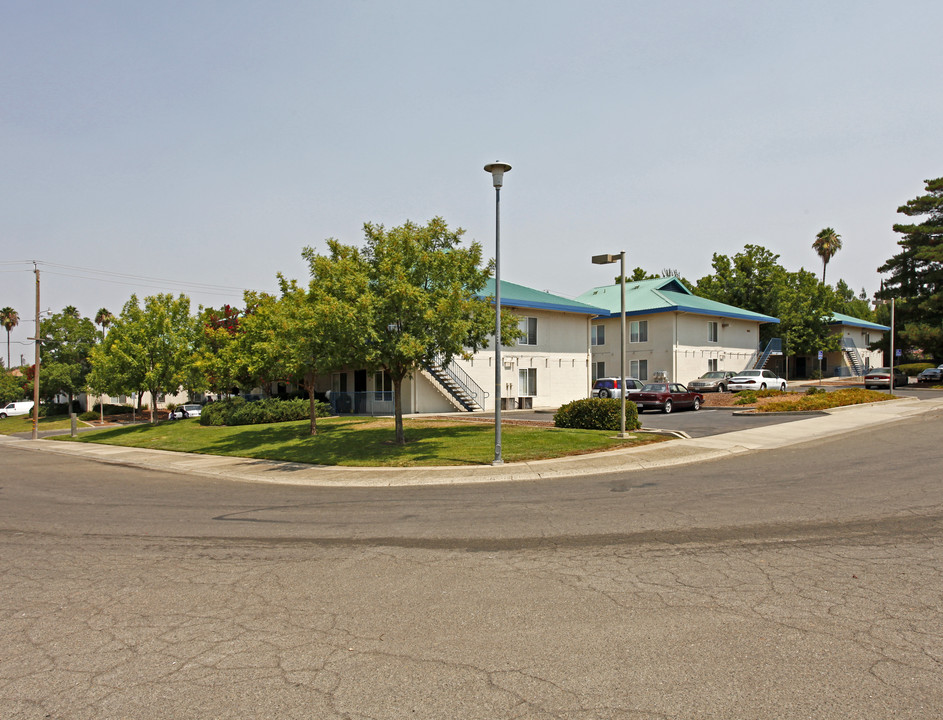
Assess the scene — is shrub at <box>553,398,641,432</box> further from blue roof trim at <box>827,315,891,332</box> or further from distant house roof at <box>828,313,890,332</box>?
blue roof trim at <box>827,315,891,332</box>

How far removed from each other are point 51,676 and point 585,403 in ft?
61.4

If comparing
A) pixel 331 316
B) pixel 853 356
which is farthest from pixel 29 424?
pixel 853 356

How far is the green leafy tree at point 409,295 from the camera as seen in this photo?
675 inches

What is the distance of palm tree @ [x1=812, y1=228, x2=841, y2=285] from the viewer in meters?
88.0

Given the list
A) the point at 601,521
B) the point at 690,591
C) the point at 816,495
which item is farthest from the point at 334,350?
the point at 690,591

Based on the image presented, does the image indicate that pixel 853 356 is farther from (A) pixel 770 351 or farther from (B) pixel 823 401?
(B) pixel 823 401

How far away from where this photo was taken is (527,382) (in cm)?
3816

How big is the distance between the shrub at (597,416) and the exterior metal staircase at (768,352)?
36.5m

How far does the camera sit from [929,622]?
4.93 m

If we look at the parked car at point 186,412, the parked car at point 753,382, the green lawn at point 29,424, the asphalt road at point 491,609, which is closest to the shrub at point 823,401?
the parked car at point 753,382

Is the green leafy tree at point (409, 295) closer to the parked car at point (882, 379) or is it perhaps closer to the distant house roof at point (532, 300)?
the distant house roof at point (532, 300)

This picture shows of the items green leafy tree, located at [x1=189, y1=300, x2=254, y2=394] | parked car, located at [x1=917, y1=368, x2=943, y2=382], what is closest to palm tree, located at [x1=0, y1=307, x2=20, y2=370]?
green leafy tree, located at [x1=189, y1=300, x2=254, y2=394]

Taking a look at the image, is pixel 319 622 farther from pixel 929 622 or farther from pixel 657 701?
pixel 929 622

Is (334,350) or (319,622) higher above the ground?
(334,350)
